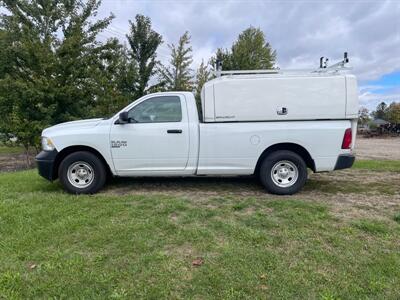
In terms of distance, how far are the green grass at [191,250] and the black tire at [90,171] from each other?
0.49 m

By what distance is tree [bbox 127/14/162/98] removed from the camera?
14.9 m

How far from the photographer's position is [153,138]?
5.63 metres

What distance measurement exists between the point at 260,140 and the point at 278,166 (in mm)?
593

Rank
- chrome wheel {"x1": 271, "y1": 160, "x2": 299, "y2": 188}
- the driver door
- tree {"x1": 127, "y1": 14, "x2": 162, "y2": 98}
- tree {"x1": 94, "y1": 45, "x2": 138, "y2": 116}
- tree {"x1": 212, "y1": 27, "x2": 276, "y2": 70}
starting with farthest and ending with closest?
tree {"x1": 212, "y1": 27, "x2": 276, "y2": 70} < tree {"x1": 127, "y1": 14, "x2": 162, "y2": 98} < tree {"x1": 94, "y1": 45, "x2": 138, "y2": 116} < chrome wheel {"x1": 271, "y1": 160, "x2": 299, "y2": 188} < the driver door

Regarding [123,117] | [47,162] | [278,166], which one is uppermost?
[123,117]

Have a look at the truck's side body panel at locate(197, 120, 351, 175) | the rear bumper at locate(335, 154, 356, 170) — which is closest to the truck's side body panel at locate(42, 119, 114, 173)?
the truck's side body panel at locate(197, 120, 351, 175)

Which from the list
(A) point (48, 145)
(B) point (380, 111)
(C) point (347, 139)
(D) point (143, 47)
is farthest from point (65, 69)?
(B) point (380, 111)

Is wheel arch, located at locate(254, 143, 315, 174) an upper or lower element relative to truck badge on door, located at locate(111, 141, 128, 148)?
lower

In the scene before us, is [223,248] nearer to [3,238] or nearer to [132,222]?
[132,222]

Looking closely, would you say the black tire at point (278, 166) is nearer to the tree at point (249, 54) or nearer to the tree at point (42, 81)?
the tree at point (42, 81)

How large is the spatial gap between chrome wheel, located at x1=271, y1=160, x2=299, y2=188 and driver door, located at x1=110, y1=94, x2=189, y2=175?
1.64 metres

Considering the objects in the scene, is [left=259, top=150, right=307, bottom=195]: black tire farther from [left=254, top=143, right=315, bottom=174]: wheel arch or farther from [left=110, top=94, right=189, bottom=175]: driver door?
[left=110, top=94, right=189, bottom=175]: driver door

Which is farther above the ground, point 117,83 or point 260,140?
point 117,83

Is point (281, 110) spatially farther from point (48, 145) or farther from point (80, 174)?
point (48, 145)
